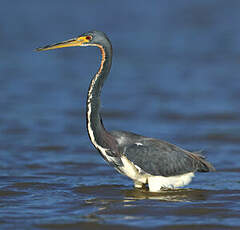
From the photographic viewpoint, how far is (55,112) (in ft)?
47.1

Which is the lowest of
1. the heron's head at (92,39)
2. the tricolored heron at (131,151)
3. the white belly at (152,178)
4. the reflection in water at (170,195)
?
the reflection in water at (170,195)

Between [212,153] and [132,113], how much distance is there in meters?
3.47

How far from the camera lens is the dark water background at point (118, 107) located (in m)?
7.85

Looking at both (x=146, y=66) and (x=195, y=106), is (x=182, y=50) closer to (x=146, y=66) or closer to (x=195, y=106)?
(x=146, y=66)

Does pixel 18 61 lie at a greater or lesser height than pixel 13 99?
greater

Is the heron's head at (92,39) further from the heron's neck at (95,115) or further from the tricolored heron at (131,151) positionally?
the heron's neck at (95,115)

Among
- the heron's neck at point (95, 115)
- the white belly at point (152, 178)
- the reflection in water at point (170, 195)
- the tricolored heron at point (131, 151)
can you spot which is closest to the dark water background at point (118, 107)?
the reflection in water at point (170, 195)

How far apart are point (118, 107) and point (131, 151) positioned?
6704 millimetres

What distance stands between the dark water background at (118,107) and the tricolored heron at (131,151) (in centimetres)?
28

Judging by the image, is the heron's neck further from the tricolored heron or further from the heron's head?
the heron's head

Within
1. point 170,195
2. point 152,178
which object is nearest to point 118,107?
point 170,195

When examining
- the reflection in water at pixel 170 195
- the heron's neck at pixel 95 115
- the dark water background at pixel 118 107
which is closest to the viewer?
the dark water background at pixel 118 107

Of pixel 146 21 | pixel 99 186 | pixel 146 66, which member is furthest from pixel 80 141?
pixel 146 21

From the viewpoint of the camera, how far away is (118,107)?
49.0ft
